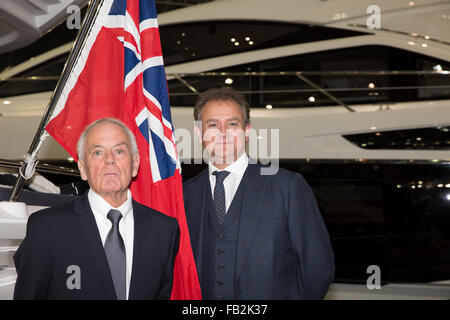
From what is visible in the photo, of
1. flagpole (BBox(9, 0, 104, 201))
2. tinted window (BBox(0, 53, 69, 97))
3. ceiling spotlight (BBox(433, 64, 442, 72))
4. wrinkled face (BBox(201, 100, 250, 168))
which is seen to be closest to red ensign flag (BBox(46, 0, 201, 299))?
flagpole (BBox(9, 0, 104, 201))

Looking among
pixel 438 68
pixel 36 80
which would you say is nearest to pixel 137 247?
pixel 438 68

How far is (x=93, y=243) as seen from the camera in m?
1.36

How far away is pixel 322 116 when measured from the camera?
14.9 feet

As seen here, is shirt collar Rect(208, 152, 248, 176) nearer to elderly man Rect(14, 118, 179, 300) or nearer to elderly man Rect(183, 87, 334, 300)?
elderly man Rect(183, 87, 334, 300)

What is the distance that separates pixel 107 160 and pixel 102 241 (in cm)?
23

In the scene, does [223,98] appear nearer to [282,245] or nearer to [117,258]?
[282,245]

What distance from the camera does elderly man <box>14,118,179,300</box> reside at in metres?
1.32

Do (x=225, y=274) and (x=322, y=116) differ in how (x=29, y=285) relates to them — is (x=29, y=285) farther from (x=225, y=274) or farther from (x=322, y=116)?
(x=322, y=116)

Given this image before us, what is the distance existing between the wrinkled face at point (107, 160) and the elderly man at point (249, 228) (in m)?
0.31

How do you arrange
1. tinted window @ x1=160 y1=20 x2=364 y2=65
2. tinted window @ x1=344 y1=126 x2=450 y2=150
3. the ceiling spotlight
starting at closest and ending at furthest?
1. tinted window @ x1=344 y1=126 x2=450 y2=150
2. the ceiling spotlight
3. tinted window @ x1=160 y1=20 x2=364 y2=65

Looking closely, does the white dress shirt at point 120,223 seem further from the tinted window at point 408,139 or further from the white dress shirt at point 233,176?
the tinted window at point 408,139

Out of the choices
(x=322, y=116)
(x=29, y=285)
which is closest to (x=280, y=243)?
(x=29, y=285)

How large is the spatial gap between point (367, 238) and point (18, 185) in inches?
119

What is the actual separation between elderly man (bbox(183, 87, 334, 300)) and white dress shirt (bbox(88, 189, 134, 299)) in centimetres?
33
